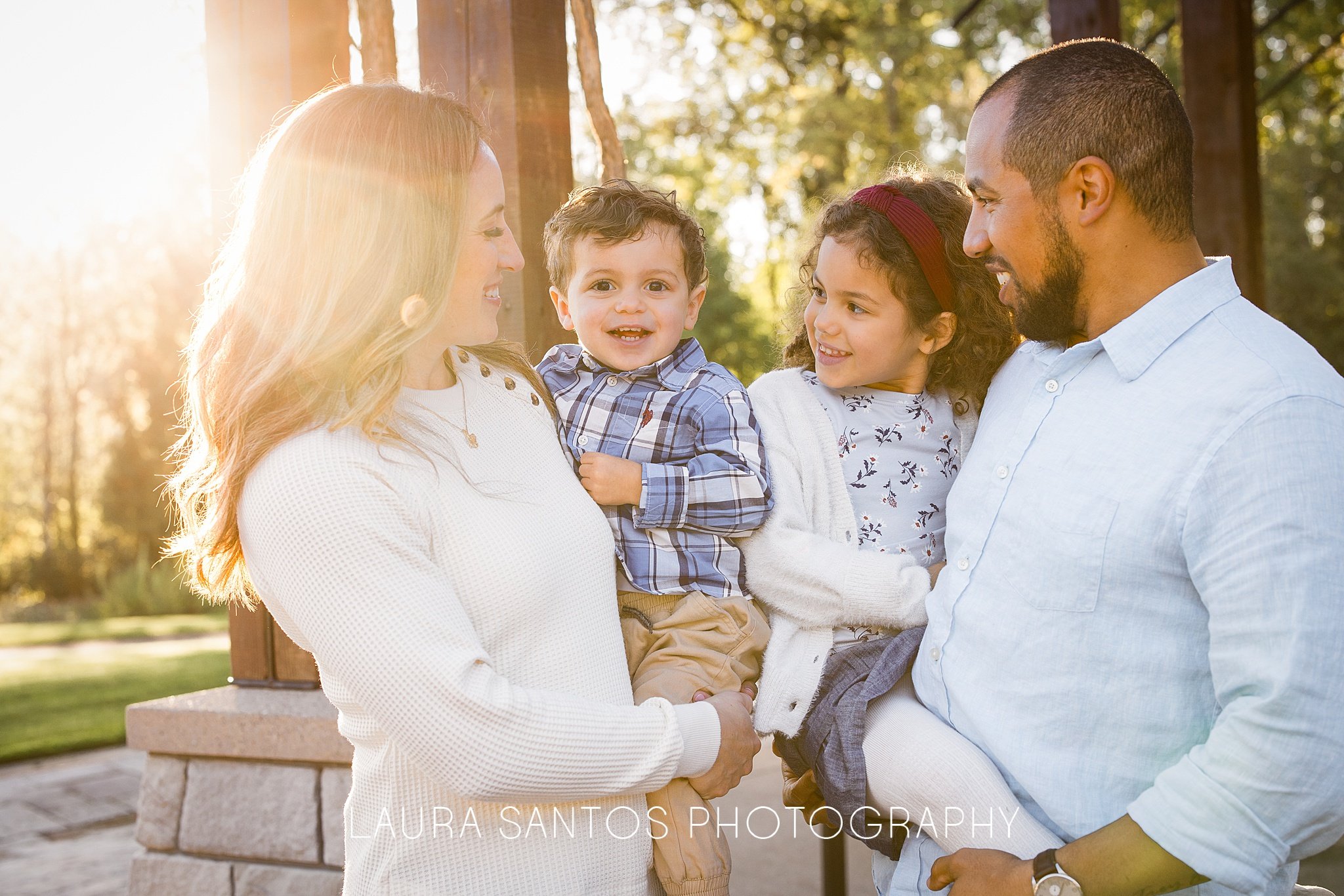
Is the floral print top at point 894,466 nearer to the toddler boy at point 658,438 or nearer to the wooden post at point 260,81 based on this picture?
the toddler boy at point 658,438

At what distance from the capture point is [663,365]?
2164 millimetres

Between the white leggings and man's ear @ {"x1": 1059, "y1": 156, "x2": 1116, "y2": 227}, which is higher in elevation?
man's ear @ {"x1": 1059, "y1": 156, "x2": 1116, "y2": 227}

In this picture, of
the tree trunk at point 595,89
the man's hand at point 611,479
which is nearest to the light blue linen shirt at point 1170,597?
the man's hand at point 611,479

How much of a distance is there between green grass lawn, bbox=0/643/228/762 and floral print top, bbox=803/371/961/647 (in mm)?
5957

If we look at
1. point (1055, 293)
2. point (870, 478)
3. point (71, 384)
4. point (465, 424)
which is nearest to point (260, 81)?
point (465, 424)

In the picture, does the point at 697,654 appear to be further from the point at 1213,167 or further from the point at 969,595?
the point at 1213,167

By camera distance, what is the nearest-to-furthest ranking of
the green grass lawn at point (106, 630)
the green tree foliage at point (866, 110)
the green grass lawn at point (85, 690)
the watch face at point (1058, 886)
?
the watch face at point (1058, 886) < the green grass lawn at point (85, 690) < the green grass lawn at point (106, 630) < the green tree foliage at point (866, 110)

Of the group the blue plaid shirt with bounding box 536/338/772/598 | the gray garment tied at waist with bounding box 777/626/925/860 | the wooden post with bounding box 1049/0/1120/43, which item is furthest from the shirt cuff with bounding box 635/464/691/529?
the wooden post with bounding box 1049/0/1120/43

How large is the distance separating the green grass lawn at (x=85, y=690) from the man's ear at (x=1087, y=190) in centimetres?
657

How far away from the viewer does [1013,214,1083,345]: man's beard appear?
72.6 inches

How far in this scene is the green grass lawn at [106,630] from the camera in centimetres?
1088

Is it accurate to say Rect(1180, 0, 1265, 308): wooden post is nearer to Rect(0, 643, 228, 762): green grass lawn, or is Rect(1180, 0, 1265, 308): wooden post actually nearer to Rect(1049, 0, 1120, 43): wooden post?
Rect(1049, 0, 1120, 43): wooden post

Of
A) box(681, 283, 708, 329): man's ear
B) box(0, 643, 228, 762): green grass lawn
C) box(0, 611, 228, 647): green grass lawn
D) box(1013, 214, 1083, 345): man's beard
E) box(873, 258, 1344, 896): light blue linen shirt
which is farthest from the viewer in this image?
box(0, 611, 228, 647): green grass lawn

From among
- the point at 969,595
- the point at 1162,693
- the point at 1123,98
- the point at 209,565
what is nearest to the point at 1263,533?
the point at 1162,693
